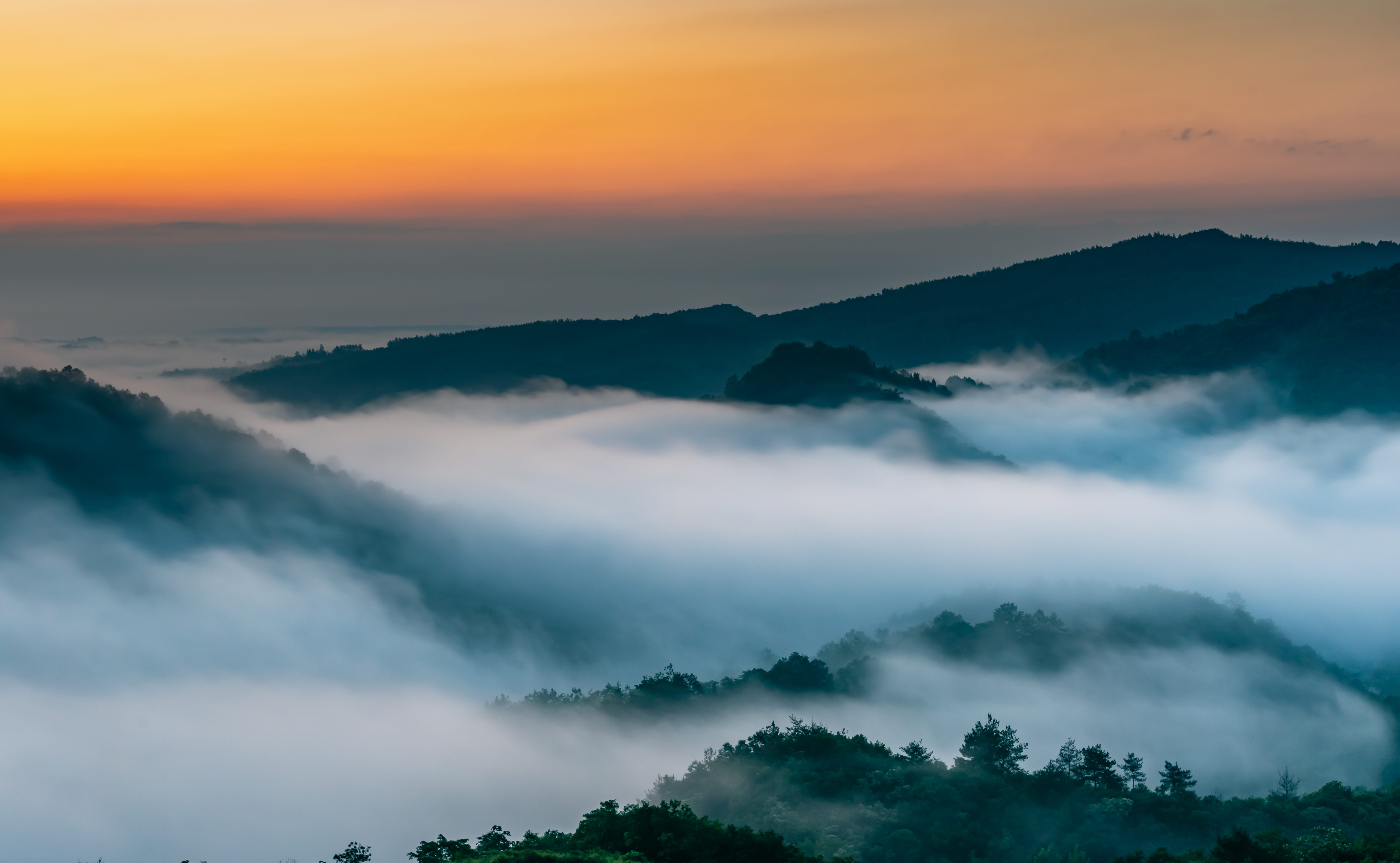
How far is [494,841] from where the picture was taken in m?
32.8

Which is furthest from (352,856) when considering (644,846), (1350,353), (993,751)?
(1350,353)

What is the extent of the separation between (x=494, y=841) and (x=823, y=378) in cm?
14394

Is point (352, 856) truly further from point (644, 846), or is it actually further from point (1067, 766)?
point (1067, 766)

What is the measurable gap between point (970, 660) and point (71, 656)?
77.2 m

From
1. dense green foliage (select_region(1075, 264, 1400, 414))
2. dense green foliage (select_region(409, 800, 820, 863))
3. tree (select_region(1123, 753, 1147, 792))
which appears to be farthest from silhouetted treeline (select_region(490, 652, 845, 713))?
dense green foliage (select_region(1075, 264, 1400, 414))

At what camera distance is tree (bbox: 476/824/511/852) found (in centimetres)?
3209

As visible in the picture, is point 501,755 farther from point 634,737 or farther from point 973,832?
point 973,832

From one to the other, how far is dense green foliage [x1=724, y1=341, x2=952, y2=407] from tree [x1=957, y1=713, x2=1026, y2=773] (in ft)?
408

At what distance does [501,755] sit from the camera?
70500 mm

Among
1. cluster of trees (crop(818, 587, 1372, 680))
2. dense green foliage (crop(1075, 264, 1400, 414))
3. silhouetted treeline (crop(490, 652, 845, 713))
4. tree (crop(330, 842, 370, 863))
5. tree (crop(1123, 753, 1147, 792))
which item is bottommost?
tree (crop(330, 842, 370, 863))

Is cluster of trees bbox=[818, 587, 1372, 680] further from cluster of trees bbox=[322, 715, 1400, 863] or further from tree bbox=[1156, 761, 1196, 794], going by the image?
tree bbox=[1156, 761, 1196, 794]

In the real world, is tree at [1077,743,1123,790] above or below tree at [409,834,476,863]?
above

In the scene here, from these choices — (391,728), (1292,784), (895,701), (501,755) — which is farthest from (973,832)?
(391,728)

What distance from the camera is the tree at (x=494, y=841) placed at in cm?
3209
